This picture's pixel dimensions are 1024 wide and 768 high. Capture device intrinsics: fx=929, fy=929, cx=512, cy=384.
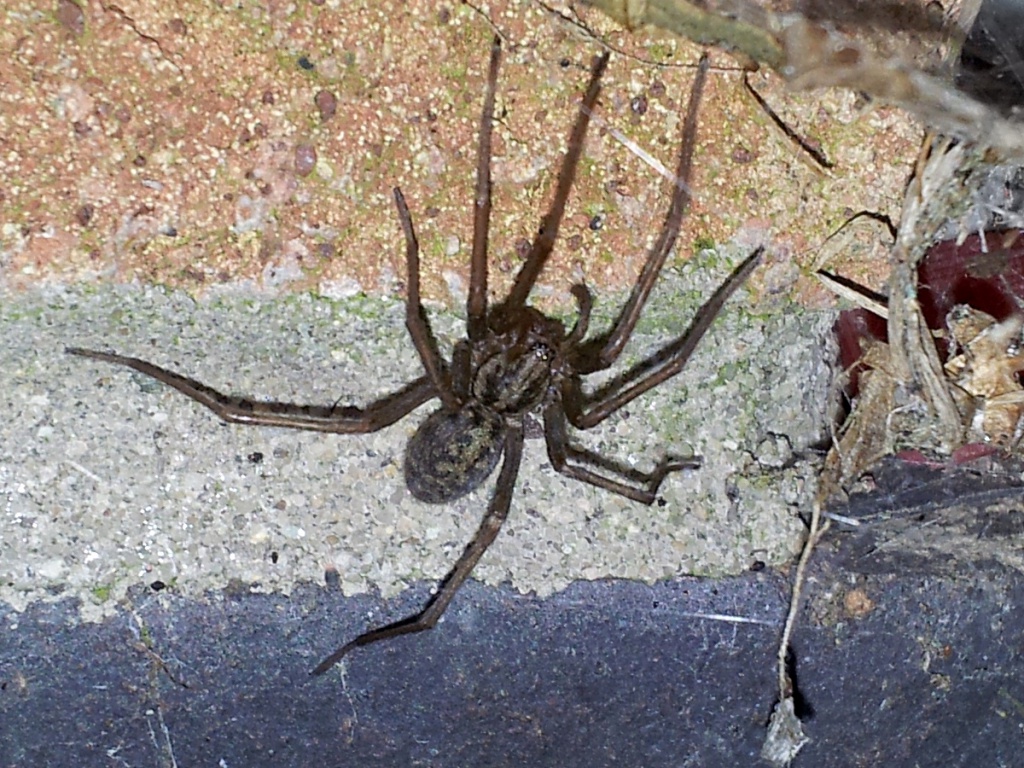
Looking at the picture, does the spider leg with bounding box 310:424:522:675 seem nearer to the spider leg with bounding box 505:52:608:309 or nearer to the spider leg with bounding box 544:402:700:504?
the spider leg with bounding box 544:402:700:504

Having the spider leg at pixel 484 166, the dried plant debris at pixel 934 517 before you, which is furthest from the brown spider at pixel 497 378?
the dried plant debris at pixel 934 517

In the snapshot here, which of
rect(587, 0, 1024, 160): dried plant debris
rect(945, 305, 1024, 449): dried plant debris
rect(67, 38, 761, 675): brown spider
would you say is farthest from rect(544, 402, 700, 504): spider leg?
rect(587, 0, 1024, 160): dried plant debris

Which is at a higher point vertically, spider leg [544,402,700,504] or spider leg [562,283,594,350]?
spider leg [562,283,594,350]

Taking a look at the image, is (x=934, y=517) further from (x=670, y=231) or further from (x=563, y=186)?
(x=563, y=186)

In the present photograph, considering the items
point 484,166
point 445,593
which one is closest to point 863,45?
point 484,166

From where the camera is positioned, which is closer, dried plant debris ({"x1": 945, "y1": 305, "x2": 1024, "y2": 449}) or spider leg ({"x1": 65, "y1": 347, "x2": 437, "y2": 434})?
spider leg ({"x1": 65, "y1": 347, "x2": 437, "y2": 434})

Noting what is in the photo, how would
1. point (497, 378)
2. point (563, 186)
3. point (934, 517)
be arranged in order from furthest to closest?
point (497, 378)
point (934, 517)
point (563, 186)
